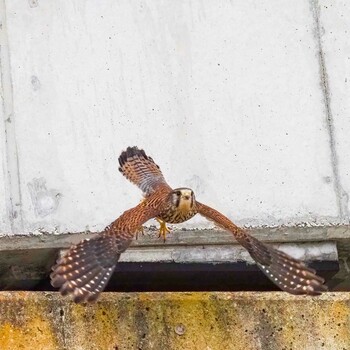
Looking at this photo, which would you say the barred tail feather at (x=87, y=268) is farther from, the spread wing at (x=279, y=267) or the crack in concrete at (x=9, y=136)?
the crack in concrete at (x=9, y=136)

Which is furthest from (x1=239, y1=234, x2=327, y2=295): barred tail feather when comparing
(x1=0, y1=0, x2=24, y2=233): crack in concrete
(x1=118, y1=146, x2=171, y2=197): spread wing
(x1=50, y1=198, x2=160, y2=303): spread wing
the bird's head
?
(x1=0, y1=0, x2=24, y2=233): crack in concrete

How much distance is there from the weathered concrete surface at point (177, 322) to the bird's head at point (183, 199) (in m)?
0.45

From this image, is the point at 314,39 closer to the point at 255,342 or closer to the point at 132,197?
the point at 132,197

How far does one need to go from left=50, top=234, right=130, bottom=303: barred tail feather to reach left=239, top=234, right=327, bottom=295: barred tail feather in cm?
65

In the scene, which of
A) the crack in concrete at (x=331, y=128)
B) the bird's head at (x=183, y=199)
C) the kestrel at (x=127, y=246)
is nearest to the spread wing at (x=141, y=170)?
the kestrel at (x=127, y=246)

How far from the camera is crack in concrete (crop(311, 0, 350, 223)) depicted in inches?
227

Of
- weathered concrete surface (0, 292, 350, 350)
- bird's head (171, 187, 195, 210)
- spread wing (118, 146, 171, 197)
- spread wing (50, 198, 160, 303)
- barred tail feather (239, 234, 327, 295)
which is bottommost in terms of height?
weathered concrete surface (0, 292, 350, 350)

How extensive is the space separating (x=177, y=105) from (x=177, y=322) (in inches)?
56.8

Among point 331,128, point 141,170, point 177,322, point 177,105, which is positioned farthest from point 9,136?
point 331,128

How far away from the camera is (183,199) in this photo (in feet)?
16.1

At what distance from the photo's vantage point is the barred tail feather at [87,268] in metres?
4.55

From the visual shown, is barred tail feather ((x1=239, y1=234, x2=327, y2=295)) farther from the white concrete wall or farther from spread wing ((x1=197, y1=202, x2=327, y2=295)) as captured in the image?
the white concrete wall

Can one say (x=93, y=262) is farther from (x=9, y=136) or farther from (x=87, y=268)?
(x=9, y=136)

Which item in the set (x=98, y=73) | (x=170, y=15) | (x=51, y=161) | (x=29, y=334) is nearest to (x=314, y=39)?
(x=170, y=15)
